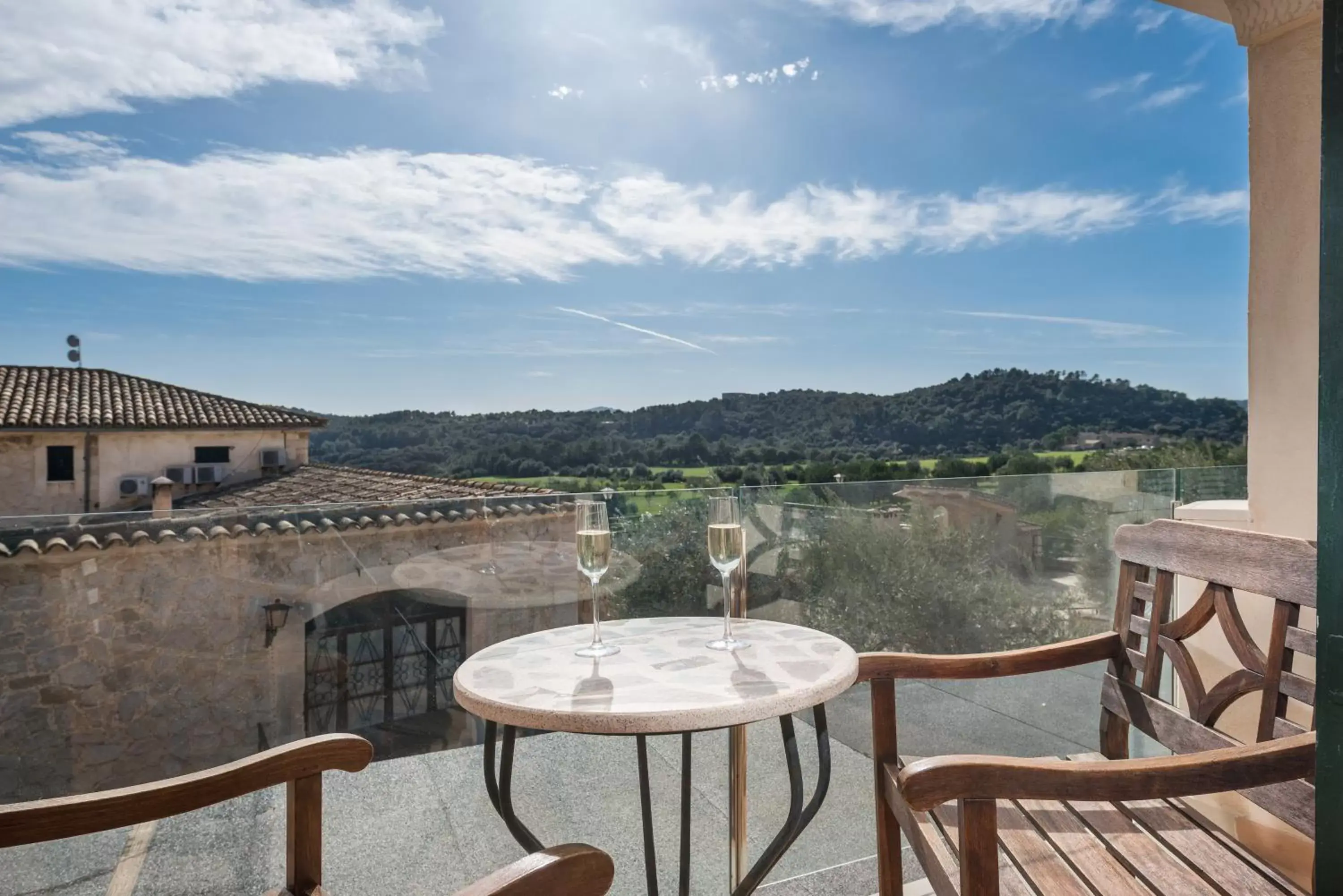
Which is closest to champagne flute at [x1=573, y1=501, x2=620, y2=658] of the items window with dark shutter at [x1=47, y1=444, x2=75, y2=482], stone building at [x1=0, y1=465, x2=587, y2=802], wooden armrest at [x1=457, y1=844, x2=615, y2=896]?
wooden armrest at [x1=457, y1=844, x2=615, y2=896]

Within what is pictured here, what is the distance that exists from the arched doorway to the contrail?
12.3 metres

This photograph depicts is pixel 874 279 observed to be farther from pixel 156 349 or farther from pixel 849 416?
pixel 156 349

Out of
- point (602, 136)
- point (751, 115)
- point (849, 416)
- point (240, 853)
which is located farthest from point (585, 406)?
point (751, 115)

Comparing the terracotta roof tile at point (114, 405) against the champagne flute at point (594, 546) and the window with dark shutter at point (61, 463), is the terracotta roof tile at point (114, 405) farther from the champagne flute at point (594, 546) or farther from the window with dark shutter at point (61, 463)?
the champagne flute at point (594, 546)

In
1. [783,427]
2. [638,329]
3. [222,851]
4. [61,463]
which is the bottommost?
[222,851]

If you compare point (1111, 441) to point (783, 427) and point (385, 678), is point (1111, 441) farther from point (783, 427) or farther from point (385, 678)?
point (385, 678)

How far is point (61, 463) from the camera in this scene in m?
3.91

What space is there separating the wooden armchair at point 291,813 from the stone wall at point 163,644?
96 centimetres

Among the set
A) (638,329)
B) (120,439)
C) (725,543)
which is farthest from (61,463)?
(638,329)

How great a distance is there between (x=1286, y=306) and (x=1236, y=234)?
3.20 feet

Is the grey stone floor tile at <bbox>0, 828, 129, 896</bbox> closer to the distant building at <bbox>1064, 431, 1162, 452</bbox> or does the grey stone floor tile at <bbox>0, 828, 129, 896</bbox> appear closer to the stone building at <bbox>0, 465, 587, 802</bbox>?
the stone building at <bbox>0, 465, 587, 802</bbox>

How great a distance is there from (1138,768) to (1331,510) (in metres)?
0.63

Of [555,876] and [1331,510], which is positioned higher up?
[1331,510]

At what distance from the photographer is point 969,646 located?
2471mm
